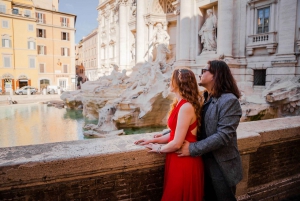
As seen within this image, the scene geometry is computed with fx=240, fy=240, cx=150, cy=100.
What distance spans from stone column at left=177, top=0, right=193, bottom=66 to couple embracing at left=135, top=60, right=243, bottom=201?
42.2ft

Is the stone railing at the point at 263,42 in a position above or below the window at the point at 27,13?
below

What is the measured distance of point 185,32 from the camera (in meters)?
14.6

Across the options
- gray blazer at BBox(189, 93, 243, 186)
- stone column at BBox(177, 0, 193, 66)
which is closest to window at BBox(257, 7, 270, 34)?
stone column at BBox(177, 0, 193, 66)

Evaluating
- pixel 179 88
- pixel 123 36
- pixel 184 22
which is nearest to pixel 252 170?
pixel 179 88

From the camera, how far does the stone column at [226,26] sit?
11.9 meters

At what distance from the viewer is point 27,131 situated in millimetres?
11109

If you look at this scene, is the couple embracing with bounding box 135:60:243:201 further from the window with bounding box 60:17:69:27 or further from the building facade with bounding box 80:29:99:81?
the building facade with bounding box 80:29:99:81

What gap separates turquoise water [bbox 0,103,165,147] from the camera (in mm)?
9859

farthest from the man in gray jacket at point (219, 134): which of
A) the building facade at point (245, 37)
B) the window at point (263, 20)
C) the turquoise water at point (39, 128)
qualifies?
the window at point (263, 20)

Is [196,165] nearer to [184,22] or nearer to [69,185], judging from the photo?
[69,185]

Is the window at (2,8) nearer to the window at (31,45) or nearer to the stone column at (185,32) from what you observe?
the window at (31,45)

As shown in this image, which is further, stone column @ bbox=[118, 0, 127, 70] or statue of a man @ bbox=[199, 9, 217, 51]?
stone column @ bbox=[118, 0, 127, 70]

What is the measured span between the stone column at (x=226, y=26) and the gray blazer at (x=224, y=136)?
35.6 ft

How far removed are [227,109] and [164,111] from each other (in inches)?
397
